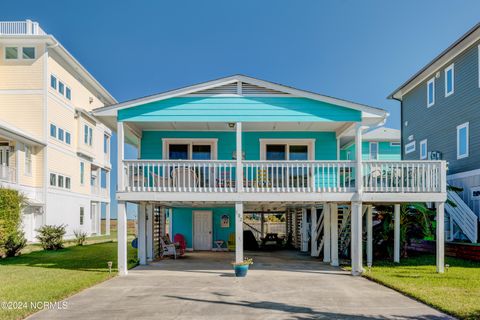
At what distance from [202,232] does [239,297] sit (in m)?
9.10

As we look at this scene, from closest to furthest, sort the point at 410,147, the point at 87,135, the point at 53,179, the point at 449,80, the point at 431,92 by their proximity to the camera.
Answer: the point at 449,80
the point at 431,92
the point at 410,147
the point at 53,179
the point at 87,135

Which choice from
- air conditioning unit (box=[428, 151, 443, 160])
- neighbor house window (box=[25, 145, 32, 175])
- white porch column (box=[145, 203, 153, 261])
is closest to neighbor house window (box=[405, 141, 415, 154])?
air conditioning unit (box=[428, 151, 443, 160])

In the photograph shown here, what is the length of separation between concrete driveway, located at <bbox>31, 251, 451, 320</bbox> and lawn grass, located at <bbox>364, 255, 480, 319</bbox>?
0.34m

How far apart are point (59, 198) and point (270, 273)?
1965 cm

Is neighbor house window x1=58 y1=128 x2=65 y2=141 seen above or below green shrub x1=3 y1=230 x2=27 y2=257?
above

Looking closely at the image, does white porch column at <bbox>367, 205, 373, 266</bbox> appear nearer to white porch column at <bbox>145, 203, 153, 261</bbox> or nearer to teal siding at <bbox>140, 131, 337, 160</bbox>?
teal siding at <bbox>140, 131, 337, 160</bbox>

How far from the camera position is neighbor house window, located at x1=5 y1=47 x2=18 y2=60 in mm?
24780

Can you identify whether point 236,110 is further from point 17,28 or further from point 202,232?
point 17,28

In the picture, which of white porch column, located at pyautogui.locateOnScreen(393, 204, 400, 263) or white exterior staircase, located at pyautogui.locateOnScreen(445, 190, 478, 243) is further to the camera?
white exterior staircase, located at pyautogui.locateOnScreen(445, 190, 478, 243)

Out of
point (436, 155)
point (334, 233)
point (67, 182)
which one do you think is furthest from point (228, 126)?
point (67, 182)

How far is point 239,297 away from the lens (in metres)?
8.66

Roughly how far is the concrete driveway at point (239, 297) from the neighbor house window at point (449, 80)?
11191mm

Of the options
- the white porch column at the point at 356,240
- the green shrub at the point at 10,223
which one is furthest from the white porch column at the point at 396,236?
the green shrub at the point at 10,223

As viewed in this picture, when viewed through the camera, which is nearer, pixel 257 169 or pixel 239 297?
pixel 239 297
